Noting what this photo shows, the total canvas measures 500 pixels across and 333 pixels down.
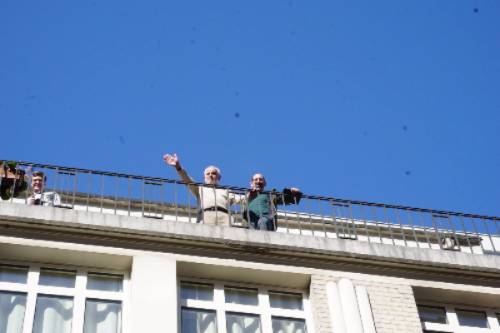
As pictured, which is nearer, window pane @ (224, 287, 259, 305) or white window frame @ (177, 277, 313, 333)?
white window frame @ (177, 277, 313, 333)

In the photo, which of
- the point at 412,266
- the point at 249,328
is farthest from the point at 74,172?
the point at 412,266

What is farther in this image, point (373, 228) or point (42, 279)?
point (373, 228)

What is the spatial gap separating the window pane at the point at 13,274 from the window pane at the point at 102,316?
3.00ft

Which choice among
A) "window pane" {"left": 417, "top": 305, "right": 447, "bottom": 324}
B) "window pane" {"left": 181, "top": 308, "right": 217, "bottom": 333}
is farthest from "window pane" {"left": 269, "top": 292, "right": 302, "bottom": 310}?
"window pane" {"left": 417, "top": 305, "right": 447, "bottom": 324}

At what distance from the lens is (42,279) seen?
1262 centimetres

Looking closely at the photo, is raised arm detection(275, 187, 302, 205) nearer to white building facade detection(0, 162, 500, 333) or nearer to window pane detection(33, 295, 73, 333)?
white building facade detection(0, 162, 500, 333)

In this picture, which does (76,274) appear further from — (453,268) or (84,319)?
(453,268)

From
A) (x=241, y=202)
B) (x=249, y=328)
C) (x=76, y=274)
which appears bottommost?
(x=249, y=328)

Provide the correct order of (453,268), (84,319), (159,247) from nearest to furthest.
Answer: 1. (84,319)
2. (159,247)
3. (453,268)

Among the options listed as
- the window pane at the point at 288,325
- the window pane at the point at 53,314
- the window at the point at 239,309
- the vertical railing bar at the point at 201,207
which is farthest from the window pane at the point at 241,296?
the window pane at the point at 53,314

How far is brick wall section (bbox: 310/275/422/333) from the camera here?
1285 cm

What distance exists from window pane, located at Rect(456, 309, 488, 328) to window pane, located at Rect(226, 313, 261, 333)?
308 cm

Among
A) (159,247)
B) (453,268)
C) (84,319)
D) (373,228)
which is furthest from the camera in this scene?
(373,228)

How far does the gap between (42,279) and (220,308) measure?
2366 millimetres
